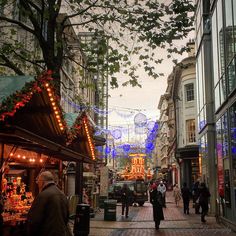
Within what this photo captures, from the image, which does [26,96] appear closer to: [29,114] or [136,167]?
[29,114]

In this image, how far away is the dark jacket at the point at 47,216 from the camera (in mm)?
5664

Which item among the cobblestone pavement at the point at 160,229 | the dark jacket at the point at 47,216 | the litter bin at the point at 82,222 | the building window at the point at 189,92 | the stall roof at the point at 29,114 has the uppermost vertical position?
the building window at the point at 189,92

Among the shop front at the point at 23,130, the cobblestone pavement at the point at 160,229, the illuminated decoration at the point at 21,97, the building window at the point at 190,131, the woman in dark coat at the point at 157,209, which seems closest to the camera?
the illuminated decoration at the point at 21,97

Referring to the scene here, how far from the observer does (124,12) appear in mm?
14141

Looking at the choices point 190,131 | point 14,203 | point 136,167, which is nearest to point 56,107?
point 14,203

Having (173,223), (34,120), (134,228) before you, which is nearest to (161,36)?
(34,120)

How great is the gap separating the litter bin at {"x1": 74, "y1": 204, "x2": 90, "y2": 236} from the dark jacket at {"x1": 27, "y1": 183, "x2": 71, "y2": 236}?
795cm

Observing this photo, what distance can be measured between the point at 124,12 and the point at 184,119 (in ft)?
95.5

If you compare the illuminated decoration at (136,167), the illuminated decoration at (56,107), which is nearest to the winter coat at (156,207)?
the illuminated decoration at (56,107)

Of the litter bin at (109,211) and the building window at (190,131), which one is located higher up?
the building window at (190,131)

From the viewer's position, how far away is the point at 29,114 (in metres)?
10.2

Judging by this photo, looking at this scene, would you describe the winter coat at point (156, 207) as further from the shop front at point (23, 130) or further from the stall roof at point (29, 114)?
the stall roof at point (29, 114)

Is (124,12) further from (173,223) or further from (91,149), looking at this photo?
(173,223)

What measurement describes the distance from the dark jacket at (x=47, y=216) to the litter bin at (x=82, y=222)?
795cm
